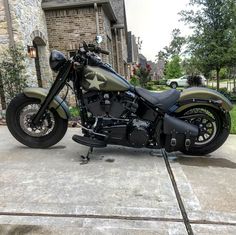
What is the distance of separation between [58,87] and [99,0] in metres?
5.33

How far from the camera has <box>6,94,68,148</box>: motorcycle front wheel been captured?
3.46m

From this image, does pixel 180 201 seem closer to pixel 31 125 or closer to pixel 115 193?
pixel 115 193

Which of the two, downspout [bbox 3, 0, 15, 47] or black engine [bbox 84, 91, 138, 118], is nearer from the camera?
black engine [bbox 84, 91, 138, 118]

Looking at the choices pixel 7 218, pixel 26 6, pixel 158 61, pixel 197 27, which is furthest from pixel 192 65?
pixel 158 61

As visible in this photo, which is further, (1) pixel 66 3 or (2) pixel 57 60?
(1) pixel 66 3

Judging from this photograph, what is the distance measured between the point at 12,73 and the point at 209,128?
4.42m

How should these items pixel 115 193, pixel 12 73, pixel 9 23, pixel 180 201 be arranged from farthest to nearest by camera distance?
pixel 9 23 < pixel 12 73 < pixel 115 193 < pixel 180 201

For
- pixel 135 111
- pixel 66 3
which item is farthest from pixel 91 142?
pixel 66 3

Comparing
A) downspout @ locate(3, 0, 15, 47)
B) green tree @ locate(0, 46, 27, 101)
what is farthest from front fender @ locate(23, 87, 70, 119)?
downspout @ locate(3, 0, 15, 47)

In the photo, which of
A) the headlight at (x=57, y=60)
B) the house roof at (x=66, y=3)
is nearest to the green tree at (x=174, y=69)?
the house roof at (x=66, y=3)

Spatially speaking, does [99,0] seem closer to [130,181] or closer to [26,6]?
[26,6]

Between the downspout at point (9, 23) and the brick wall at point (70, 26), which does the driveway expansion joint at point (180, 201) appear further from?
the brick wall at point (70, 26)

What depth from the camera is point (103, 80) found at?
3.01 m

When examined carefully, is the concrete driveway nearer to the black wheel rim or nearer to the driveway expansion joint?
the driveway expansion joint
